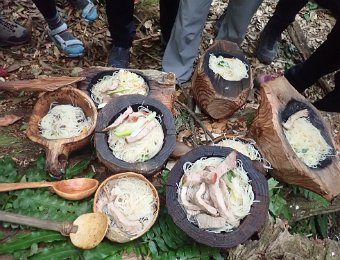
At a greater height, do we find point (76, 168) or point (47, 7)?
point (47, 7)

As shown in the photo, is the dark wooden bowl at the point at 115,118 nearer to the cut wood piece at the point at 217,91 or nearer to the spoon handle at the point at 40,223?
the spoon handle at the point at 40,223

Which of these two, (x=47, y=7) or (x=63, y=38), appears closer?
(x=47, y=7)

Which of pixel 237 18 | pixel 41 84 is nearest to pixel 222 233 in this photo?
pixel 41 84

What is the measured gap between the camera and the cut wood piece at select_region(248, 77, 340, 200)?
2.84 meters

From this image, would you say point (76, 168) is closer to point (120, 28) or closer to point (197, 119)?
point (197, 119)

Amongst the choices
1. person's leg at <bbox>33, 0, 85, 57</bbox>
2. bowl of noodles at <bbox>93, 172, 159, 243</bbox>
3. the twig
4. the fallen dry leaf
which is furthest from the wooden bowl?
person's leg at <bbox>33, 0, 85, 57</bbox>

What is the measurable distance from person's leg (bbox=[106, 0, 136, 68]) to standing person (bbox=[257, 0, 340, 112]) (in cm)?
169

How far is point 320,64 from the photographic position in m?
4.07

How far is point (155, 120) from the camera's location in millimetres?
2898

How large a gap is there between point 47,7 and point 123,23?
81 centimetres

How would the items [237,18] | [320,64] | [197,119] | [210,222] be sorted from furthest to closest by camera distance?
[237,18] → [320,64] → [197,119] → [210,222]

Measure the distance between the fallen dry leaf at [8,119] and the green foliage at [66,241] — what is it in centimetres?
66

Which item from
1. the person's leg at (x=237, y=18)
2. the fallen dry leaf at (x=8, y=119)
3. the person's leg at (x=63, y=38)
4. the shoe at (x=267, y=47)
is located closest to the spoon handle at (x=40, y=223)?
the fallen dry leaf at (x=8, y=119)

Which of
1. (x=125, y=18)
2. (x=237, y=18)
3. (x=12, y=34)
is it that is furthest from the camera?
(x=12, y=34)
